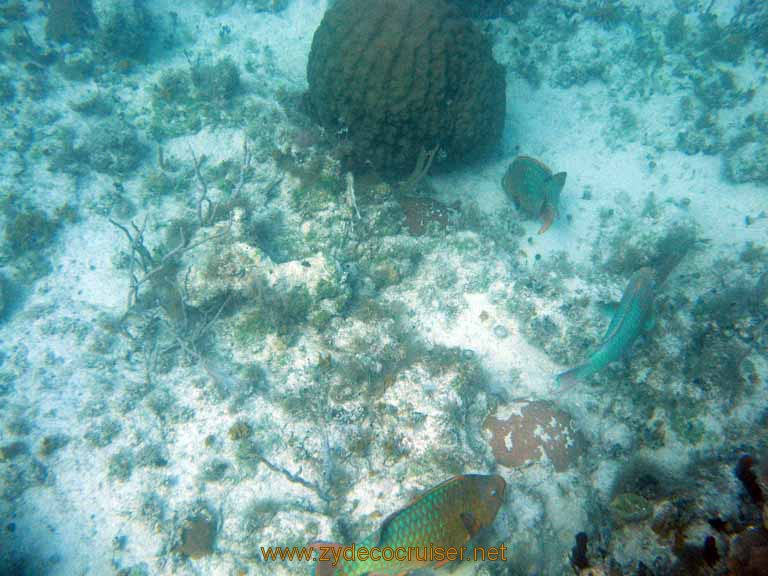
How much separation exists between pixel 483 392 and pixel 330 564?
2.44m

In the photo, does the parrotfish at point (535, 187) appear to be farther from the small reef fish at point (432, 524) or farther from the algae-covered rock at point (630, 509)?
the small reef fish at point (432, 524)

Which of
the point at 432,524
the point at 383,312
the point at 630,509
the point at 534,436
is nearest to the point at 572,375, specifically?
the point at 534,436

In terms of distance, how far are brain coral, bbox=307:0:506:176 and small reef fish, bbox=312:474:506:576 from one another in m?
4.51

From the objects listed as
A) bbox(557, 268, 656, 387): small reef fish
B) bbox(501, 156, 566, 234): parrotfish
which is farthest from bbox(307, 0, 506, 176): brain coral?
bbox(557, 268, 656, 387): small reef fish

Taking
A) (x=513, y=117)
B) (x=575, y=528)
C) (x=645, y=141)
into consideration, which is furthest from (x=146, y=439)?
(x=645, y=141)

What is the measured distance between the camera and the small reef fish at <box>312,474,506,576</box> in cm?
278

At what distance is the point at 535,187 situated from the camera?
19.0 feet

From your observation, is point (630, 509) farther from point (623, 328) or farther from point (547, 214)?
point (547, 214)

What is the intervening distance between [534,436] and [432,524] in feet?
6.14

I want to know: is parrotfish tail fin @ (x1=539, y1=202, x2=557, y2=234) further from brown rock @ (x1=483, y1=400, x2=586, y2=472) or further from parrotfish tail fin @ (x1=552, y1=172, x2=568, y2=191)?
brown rock @ (x1=483, y1=400, x2=586, y2=472)

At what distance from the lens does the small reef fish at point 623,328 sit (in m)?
3.81

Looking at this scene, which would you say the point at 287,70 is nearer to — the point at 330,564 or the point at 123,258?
the point at 123,258

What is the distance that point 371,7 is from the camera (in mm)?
5469

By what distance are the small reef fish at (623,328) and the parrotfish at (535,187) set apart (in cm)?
179
